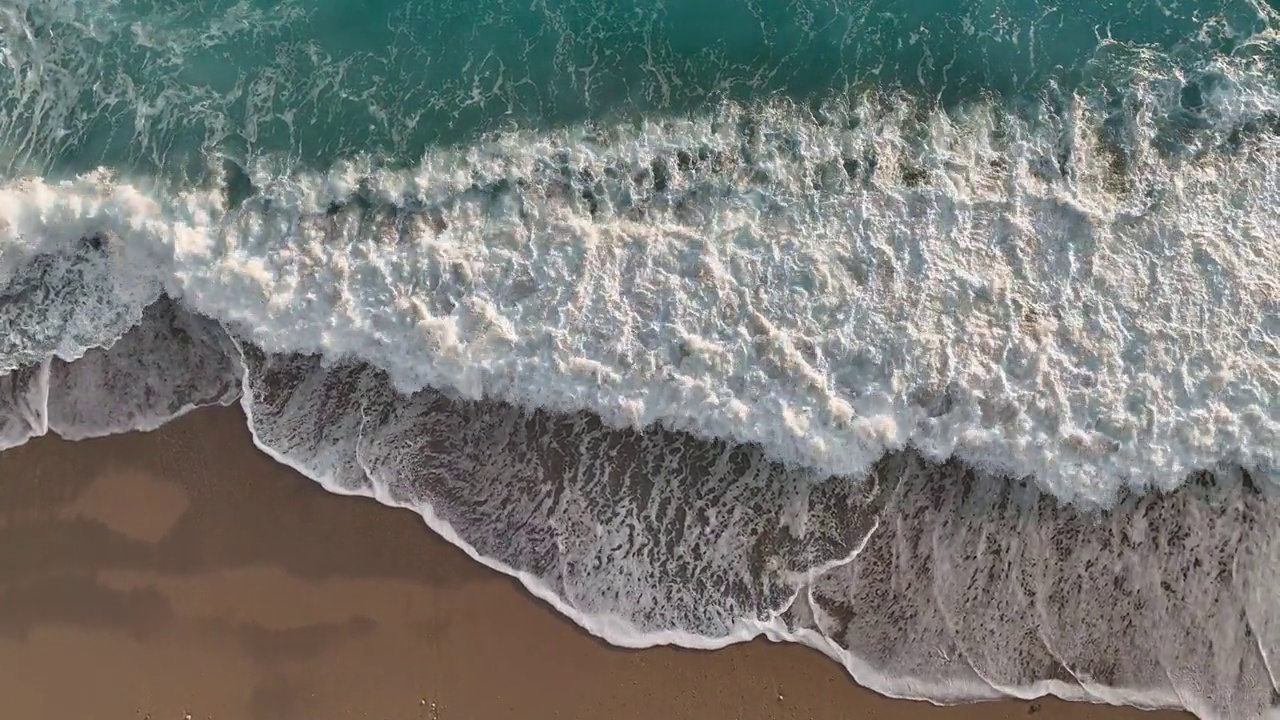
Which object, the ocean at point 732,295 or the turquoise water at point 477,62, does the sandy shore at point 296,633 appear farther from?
the turquoise water at point 477,62

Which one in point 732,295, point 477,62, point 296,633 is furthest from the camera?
point 477,62

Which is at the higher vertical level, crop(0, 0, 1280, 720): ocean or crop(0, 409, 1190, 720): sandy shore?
crop(0, 0, 1280, 720): ocean

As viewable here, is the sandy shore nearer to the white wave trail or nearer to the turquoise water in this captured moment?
the white wave trail

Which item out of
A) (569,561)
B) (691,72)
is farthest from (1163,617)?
(691,72)

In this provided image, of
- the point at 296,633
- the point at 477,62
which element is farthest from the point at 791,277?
the point at 296,633

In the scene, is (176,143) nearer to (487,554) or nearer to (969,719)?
(487,554)

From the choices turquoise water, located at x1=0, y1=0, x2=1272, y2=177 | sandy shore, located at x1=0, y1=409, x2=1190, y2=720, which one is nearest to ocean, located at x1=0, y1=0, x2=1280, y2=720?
Result: turquoise water, located at x1=0, y1=0, x2=1272, y2=177

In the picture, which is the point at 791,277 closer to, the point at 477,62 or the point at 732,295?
the point at 732,295
